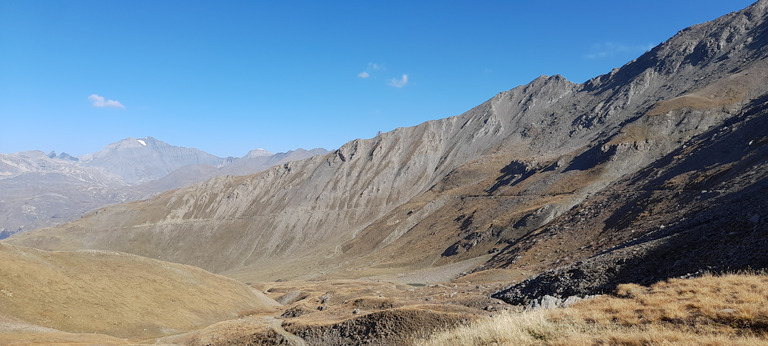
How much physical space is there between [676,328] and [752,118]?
329 feet

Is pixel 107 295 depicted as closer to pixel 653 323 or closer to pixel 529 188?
pixel 653 323

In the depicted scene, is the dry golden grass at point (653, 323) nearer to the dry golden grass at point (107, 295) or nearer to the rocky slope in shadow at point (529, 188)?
the dry golden grass at point (107, 295)

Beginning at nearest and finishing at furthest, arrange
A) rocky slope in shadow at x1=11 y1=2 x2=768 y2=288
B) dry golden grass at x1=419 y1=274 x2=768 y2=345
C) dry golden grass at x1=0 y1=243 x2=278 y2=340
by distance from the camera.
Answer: dry golden grass at x1=419 y1=274 x2=768 y2=345, dry golden grass at x1=0 y1=243 x2=278 y2=340, rocky slope in shadow at x1=11 y1=2 x2=768 y2=288

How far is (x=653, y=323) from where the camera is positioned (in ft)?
41.4

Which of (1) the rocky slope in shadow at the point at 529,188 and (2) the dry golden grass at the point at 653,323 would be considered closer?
(2) the dry golden grass at the point at 653,323

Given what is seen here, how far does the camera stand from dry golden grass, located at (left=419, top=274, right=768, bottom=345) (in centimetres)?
1047

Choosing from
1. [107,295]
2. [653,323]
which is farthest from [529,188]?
[653,323]

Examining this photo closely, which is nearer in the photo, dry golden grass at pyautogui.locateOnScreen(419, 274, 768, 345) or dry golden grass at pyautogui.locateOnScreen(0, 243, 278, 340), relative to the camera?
dry golden grass at pyautogui.locateOnScreen(419, 274, 768, 345)

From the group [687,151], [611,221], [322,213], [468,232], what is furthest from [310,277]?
[687,151]

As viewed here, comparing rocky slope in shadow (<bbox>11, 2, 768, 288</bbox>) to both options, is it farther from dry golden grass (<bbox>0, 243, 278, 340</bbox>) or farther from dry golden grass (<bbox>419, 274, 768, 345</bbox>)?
dry golden grass (<bbox>0, 243, 278, 340</bbox>)

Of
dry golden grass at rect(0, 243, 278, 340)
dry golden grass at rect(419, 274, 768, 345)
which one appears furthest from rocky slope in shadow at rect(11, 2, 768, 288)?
dry golden grass at rect(0, 243, 278, 340)

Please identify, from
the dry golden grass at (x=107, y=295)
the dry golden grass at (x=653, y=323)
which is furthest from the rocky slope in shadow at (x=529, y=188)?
the dry golden grass at (x=107, y=295)

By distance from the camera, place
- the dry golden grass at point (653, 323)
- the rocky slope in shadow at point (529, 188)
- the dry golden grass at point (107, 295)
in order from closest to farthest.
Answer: the dry golden grass at point (653, 323), the dry golden grass at point (107, 295), the rocky slope in shadow at point (529, 188)

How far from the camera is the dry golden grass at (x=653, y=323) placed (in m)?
10.5
